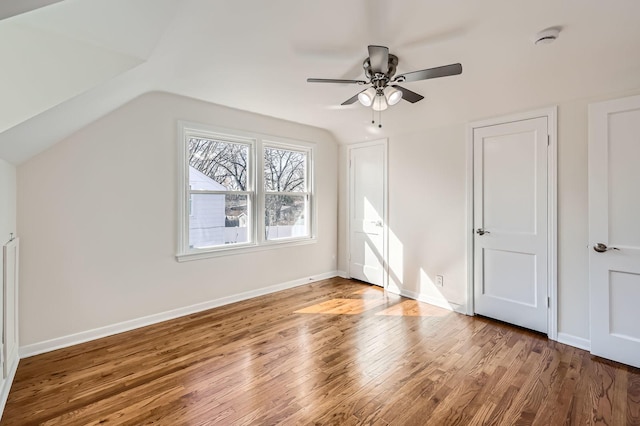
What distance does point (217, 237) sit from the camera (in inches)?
150

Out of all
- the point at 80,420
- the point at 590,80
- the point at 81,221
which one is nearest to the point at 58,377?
the point at 80,420

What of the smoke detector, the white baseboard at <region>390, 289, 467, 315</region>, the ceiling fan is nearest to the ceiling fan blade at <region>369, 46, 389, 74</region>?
the ceiling fan

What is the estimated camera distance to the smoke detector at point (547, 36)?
1.99 m

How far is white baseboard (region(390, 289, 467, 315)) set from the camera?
361 centimetres

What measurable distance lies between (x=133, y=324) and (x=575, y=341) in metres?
4.33

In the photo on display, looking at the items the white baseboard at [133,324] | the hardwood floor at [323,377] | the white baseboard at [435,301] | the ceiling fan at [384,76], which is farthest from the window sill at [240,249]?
the ceiling fan at [384,76]

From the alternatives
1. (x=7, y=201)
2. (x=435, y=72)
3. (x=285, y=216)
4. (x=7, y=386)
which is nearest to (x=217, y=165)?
(x=285, y=216)

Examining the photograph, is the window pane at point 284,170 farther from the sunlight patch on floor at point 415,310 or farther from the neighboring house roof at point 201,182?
the sunlight patch on floor at point 415,310

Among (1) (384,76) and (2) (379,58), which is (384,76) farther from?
(2) (379,58)

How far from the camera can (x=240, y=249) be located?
3953 millimetres

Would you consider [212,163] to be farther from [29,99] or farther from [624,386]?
[624,386]

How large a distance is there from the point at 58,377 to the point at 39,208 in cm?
142

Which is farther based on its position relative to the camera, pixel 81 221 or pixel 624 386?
pixel 81 221

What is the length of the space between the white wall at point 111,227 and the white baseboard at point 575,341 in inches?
141
